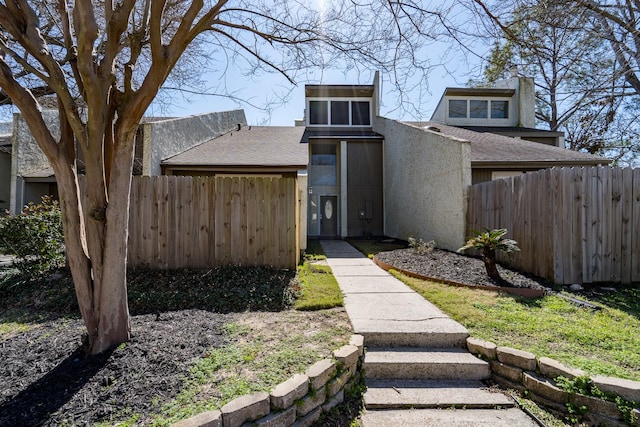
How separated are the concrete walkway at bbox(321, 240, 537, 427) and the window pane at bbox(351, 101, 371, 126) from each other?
13.4 meters

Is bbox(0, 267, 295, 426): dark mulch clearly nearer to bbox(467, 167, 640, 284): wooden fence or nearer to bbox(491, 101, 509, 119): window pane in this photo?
bbox(467, 167, 640, 284): wooden fence

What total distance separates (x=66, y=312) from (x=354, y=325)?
3.79m

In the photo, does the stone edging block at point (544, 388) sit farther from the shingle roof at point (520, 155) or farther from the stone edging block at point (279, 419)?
the shingle roof at point (520, 155)

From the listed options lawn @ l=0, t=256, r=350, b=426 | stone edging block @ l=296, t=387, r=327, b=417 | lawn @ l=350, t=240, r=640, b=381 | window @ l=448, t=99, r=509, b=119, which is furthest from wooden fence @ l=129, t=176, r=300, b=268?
window @ l=448, t=99, r=509, b=119

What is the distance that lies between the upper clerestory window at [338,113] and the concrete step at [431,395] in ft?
48.5

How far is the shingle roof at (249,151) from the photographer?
9.54 metres

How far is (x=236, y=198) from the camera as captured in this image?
241 inches

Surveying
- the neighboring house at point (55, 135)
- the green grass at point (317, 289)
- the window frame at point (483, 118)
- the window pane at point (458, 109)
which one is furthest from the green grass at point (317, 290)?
the window pane at point (458, 109)

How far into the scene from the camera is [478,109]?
55.4ft

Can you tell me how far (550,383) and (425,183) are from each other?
8.57 meters

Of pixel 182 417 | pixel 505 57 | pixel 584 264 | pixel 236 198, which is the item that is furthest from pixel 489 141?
pixel 182 417

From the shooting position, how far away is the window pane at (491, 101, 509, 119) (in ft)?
55.2

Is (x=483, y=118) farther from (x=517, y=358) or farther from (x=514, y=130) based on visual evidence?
(x=517, y=358)

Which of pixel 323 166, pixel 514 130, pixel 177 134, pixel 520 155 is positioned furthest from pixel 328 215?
pixel 514 130
